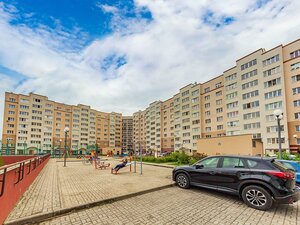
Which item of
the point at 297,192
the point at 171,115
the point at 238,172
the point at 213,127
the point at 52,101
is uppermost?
the point at 52,101

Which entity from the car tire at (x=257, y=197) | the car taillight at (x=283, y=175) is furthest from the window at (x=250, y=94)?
the car tire at (x=257, y=197)

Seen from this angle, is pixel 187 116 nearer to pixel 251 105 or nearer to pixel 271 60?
pixel 251 105

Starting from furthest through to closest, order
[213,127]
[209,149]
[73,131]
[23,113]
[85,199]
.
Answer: [73,131]
[23,113]
[213,127]
[209,149]
[85,199]

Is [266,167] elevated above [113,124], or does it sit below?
below

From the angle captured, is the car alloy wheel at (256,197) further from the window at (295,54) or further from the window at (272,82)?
the window at (295,54)

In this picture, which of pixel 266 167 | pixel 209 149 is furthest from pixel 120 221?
pixel 209 149

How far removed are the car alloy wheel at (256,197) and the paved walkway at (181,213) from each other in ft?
0.80

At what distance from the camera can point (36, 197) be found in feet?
19.4

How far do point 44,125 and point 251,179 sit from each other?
7734 centimetres

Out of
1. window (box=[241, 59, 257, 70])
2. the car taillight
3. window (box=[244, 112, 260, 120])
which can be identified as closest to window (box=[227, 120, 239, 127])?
window (box=[244, 112, 260, 120])

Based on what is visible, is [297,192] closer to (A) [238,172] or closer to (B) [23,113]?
(A) [238,172]

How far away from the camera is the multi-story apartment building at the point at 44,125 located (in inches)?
2398

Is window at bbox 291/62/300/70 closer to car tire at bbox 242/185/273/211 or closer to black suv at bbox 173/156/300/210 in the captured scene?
black suv at bbox 173/156/300/210

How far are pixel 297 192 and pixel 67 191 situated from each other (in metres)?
7.97
